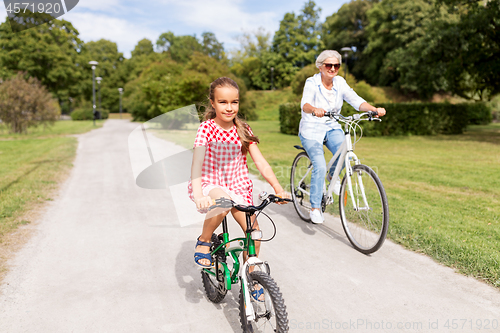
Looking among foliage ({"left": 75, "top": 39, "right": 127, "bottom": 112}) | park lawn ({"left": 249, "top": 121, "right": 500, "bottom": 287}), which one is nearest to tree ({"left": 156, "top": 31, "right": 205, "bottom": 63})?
foliage ({"left": 75, "top": 39, "right": 127, "bottom": 112})

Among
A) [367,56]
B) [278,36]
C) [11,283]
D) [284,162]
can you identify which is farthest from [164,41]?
[11,283]

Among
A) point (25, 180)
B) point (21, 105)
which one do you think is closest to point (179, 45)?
point (21, 105)

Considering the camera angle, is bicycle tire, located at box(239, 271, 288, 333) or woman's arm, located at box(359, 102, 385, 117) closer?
bicycle tire, located at box(239, 271, 288, 333)

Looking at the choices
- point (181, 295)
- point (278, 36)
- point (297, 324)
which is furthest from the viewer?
point (278, 36)

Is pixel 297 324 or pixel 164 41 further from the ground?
pixel 164 41

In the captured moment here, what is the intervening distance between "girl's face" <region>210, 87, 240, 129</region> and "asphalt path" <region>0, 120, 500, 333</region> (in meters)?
1.45

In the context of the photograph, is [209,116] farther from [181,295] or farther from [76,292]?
[76,292]

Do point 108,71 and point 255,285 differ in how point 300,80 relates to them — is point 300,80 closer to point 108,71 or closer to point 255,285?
point 255,285

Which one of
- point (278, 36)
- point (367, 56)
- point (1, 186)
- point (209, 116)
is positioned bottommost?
point (1, 186)

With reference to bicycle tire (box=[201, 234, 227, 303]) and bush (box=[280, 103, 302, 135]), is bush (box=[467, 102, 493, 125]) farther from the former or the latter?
bicycle tire (box=[201, 234, 227, 303])

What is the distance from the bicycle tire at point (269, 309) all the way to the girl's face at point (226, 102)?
103 centimetres

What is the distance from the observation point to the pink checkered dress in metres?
2.54

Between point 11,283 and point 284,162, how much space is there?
783 centimetres

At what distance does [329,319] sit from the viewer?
8.63 feet
